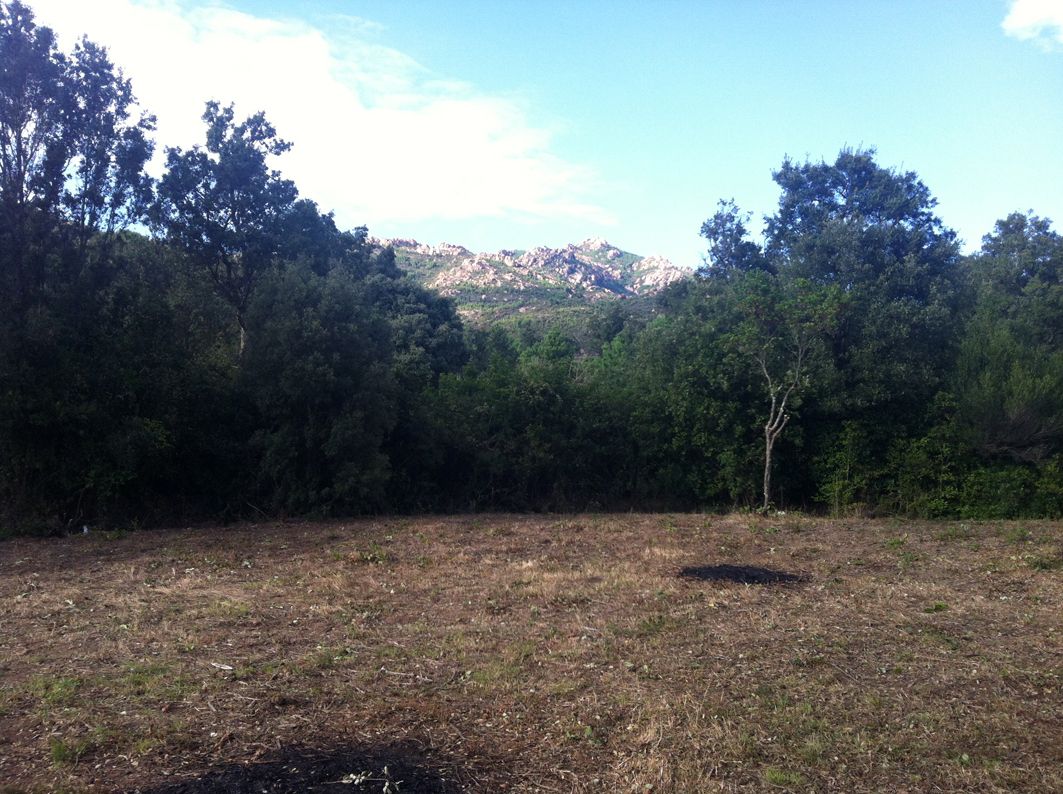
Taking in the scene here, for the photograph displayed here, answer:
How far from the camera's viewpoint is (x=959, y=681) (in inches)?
211

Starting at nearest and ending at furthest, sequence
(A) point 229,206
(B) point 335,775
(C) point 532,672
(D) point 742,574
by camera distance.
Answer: (B) point 335,775 < (C) point 532,672 < (D) point 742,574 < (A) point 229,206

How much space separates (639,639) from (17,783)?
443 centimetres

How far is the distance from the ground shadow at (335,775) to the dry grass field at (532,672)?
17 millimetres

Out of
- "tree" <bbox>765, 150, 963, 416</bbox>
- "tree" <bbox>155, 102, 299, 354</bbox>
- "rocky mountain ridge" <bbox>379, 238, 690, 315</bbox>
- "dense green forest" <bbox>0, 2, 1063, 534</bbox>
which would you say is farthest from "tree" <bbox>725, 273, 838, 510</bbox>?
→ "rocky mountain ridge" <bbox>379, 238, 690, 315</bbox>

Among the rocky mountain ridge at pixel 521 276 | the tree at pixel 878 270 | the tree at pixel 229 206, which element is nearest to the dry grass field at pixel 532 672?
the tree at pixel 878 270

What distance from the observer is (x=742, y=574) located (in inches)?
347

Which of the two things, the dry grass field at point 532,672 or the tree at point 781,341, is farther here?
the tree at point 781,341

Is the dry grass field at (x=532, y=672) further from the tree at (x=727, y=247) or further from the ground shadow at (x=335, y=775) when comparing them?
the tree at (x=727, y=247)

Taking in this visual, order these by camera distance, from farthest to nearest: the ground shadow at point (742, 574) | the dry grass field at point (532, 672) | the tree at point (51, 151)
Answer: the tree at point (51, 151), the ground shadow at point (742, 574), the dry grass field at point (532, 672)

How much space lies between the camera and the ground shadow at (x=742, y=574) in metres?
8.57

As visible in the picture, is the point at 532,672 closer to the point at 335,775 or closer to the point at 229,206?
the point at 335,775

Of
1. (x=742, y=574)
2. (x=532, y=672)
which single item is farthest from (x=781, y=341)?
(x=532, y=672)

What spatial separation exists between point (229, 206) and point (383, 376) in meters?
7.41

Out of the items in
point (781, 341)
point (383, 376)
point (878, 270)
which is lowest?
point (383, 376)
